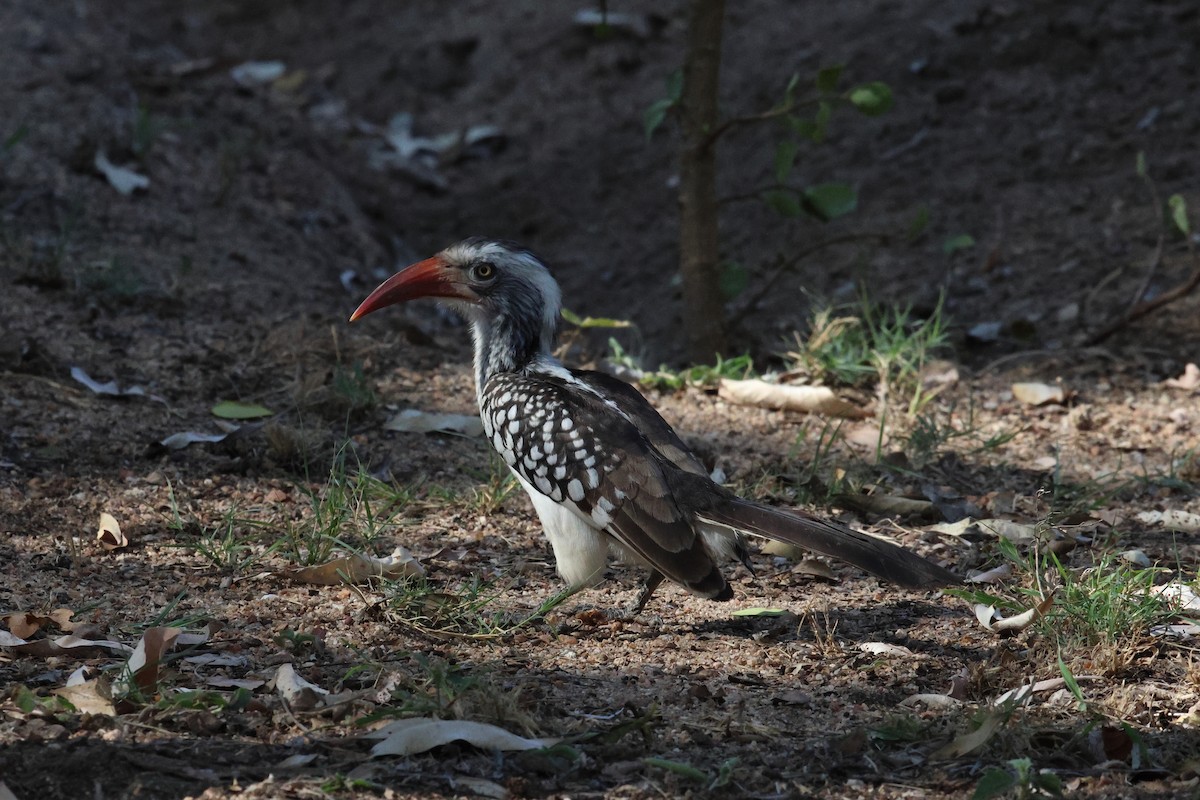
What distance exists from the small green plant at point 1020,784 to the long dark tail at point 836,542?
82 centimetres

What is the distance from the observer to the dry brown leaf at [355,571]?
12.6 ft

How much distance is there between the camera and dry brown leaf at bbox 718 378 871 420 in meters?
5.40

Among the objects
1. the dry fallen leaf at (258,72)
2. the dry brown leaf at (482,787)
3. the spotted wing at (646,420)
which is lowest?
the dry brown leaf at (482,787)

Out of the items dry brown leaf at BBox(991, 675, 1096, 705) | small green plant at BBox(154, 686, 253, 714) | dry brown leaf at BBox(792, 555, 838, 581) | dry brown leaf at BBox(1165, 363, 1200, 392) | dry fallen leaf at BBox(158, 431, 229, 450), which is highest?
small green plant at BBox(154, 686, 253, 714)

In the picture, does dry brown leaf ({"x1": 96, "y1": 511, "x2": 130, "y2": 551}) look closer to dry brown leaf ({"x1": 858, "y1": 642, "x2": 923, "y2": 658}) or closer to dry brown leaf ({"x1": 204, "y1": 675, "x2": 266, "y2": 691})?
dry brown leaf ({"x1": 204, "y1": 675, "x2": 266, "y2": 691})

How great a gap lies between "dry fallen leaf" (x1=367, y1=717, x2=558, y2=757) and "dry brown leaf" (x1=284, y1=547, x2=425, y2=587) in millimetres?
981

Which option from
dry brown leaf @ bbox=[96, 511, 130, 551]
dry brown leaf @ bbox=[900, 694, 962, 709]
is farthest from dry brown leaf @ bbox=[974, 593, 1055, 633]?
dry brown leaf @ bbox=[96, 511, 130, 551]

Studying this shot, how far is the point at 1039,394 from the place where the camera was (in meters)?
5.53

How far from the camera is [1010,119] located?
743 centimetres

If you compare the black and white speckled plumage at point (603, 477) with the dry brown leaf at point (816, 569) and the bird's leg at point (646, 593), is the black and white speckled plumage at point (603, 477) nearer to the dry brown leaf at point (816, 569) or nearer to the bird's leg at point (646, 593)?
the bird's leg at point (646, 593)

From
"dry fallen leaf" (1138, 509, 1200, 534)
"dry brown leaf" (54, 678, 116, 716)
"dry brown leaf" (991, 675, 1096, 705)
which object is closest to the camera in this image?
A: "dry brown leaf" (54, 678, 116, 716)

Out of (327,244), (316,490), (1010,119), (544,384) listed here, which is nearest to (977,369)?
(1010,119)

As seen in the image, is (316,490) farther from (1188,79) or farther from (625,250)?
(1188,79)

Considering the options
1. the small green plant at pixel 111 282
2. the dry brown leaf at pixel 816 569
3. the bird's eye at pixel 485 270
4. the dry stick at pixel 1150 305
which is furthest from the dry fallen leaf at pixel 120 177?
the dry stick at pixel 1150 305
